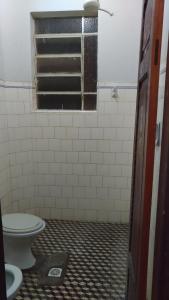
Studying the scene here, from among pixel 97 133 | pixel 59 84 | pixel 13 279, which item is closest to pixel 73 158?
pixel 97 133

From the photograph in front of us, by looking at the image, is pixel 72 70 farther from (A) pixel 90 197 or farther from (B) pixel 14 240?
(B) pixel 14 240

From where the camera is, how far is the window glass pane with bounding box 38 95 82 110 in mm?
2766

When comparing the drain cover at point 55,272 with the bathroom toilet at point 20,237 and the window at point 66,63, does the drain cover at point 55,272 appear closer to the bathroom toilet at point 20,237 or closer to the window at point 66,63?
the bathroom toilet at point 20,237

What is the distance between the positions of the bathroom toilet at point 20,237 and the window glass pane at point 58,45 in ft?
5.76

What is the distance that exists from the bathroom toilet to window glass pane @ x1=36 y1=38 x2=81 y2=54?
Result: 176 centimetres

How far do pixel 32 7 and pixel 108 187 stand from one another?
205 centimetres

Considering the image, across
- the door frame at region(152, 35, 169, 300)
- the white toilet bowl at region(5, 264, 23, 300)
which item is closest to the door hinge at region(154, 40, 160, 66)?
the door frame at region(152, 35, 169, 300)

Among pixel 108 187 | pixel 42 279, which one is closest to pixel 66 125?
pixel 108 187

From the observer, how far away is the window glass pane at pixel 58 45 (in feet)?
8.79

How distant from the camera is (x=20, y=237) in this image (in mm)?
1917

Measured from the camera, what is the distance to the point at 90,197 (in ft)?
9.49

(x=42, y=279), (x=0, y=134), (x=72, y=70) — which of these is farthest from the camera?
(x=72, y=70)

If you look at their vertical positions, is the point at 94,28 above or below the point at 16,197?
above

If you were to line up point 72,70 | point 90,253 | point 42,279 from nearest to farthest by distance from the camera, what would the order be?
point 42,279, point 90,253, point 72,70
